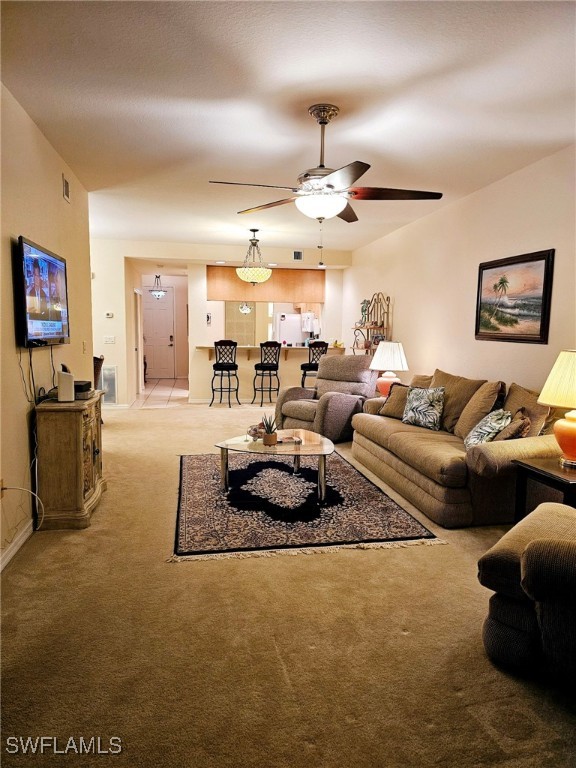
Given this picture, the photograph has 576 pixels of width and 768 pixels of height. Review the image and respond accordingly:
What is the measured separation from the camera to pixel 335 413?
17.8 feet

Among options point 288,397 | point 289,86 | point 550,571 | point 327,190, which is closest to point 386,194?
point 327,190

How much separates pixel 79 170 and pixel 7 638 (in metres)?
3.51

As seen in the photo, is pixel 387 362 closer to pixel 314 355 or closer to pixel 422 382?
pixel 422 382

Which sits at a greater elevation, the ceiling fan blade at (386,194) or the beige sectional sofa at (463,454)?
the ceiling fan blade at (386,194)

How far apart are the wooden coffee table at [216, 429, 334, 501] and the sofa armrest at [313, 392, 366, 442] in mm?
1200

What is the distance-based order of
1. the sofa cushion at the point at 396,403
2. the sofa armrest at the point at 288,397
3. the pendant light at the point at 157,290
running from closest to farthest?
the sofa cushion at the point at 396,403 → the sofa armrest at the point at 288,397 → the pendant light at the point at 157,290

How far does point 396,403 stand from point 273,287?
467cm

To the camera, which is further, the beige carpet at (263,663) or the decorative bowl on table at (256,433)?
the decorative bowl on table at (256,433)

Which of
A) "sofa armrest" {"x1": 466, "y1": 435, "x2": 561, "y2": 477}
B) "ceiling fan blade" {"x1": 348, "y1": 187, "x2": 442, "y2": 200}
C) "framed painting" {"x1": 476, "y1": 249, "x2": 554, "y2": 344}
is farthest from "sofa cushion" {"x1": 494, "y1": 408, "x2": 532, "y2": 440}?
"ceiling fan blade" {"x1": 348, "y1": 187, "x2": 442, "y2": 200}

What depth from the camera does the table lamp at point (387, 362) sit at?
5648 millimetres

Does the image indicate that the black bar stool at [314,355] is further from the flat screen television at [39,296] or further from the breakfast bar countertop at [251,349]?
the flat screen television at [39,296]

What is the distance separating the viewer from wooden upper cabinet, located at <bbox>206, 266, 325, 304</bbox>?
8651mm

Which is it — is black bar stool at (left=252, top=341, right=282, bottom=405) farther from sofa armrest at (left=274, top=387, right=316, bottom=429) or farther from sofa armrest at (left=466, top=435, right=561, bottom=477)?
sofa armrest at (left=466, top=435, right=561, bottom=477)

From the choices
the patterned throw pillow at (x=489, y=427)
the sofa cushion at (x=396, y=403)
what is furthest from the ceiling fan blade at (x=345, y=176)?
the sofa cushion at (x=396, y=403)
